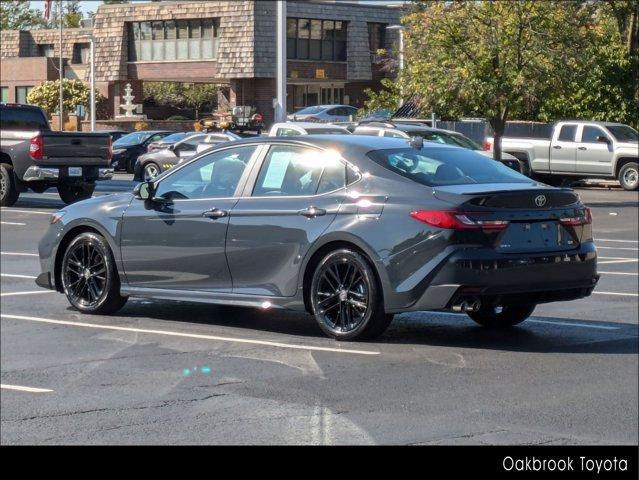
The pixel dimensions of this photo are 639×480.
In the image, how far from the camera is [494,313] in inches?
331

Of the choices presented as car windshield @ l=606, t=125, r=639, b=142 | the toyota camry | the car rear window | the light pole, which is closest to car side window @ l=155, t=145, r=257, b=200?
the toyota camry

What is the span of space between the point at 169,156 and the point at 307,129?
4.84ft

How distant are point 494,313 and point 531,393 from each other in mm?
2294

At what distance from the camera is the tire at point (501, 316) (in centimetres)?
827

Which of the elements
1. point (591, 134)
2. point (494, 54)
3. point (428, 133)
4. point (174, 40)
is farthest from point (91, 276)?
point (494, 54)

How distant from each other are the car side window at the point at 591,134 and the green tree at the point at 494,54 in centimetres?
28

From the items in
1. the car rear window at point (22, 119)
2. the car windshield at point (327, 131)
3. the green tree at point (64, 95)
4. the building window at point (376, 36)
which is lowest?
the car windshield at point (327, 131)

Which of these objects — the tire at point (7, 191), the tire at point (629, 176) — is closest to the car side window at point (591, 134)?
the tire at point (629, 176)

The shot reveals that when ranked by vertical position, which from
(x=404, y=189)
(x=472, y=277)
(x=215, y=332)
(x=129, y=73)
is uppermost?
(x=129, y=73)

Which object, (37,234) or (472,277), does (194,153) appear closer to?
(472,277)

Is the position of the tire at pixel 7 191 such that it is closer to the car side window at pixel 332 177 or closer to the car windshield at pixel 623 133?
the car side window at pixel 332 177

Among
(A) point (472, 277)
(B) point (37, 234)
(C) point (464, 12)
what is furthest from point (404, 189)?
(B) point (37, 234)

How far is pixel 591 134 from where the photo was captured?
4.45 metres
